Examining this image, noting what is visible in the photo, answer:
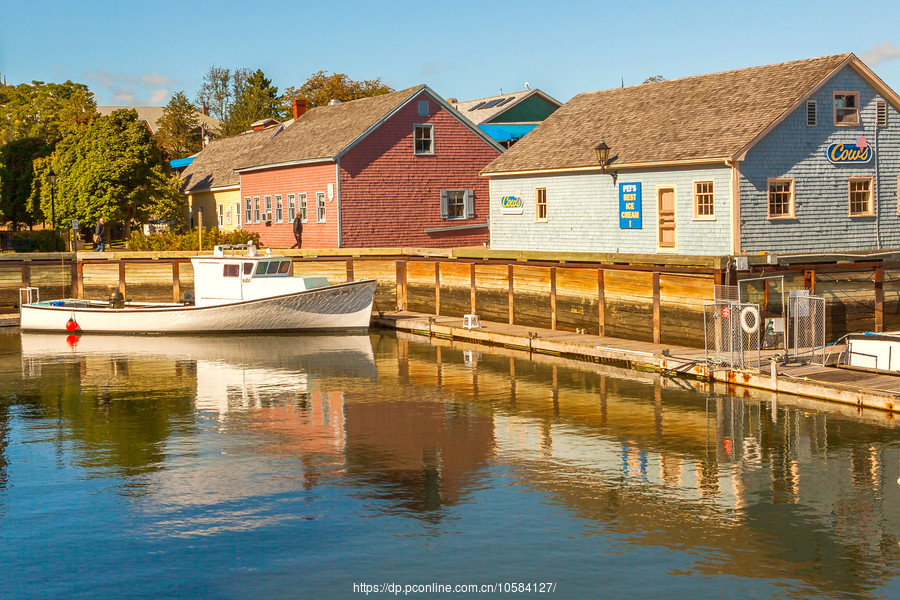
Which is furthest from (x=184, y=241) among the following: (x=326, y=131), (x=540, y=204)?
(x=540, y=204)

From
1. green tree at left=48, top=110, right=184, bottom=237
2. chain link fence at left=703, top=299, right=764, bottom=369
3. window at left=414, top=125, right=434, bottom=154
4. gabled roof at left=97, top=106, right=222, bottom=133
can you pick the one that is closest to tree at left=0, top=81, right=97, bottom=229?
green tree at left=48, top=110, right=184, bottom=237

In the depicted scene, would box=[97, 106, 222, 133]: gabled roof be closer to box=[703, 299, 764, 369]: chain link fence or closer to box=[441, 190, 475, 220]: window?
box=[441, 190, 475, 220]: window

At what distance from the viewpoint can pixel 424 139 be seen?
1918 inches

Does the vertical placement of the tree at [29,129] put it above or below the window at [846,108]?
above

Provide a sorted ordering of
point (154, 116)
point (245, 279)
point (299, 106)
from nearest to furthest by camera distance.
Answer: point (245, 279), point (299, 106), point (154, 116)

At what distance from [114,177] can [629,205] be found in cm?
3559

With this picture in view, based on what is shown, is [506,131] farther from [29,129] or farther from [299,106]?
[29,129]

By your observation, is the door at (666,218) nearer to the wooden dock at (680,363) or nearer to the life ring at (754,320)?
the wooden dock at (680,363)

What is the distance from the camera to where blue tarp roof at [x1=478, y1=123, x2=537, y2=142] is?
5834 cm

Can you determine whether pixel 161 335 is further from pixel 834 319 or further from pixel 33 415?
pixel 834 319

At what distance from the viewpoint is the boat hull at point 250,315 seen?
36.4 meters

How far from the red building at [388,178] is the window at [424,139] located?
0.05 meters

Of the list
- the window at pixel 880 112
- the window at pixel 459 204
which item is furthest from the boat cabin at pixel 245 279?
the window at pixel 880 112

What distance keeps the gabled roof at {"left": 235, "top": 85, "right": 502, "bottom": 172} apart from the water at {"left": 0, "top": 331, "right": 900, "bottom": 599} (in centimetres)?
2192
